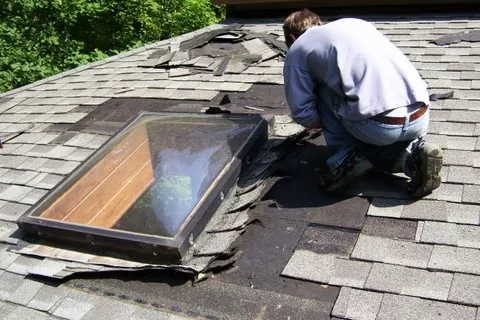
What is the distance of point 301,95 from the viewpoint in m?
2.92

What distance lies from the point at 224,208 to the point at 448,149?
4.37ft

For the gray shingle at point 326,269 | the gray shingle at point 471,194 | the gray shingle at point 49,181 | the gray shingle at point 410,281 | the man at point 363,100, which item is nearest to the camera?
the gray shingle at point 410,281

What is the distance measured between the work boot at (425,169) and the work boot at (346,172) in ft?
0.83

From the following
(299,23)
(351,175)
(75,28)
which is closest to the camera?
(351,175)

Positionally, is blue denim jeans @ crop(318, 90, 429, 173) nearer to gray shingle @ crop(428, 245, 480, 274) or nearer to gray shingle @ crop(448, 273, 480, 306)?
gray shingle @ crop(428, 245, 480, 274)

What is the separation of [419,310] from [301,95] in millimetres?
1400

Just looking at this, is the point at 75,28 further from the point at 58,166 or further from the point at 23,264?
the point at 23,264

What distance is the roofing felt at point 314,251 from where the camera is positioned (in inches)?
81.0

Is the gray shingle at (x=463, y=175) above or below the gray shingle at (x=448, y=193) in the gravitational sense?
above

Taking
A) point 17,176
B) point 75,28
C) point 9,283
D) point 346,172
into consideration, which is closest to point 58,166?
point 17,176

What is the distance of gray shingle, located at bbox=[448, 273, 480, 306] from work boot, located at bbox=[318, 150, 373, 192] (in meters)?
0.84

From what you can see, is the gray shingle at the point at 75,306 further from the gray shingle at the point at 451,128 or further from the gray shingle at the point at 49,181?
the gray shingle at the point at 451,128

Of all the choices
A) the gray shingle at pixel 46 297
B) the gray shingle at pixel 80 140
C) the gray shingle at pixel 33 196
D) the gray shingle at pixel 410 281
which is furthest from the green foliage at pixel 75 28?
the gray shingle at pixel 410 281

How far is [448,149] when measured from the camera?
9.71ft
